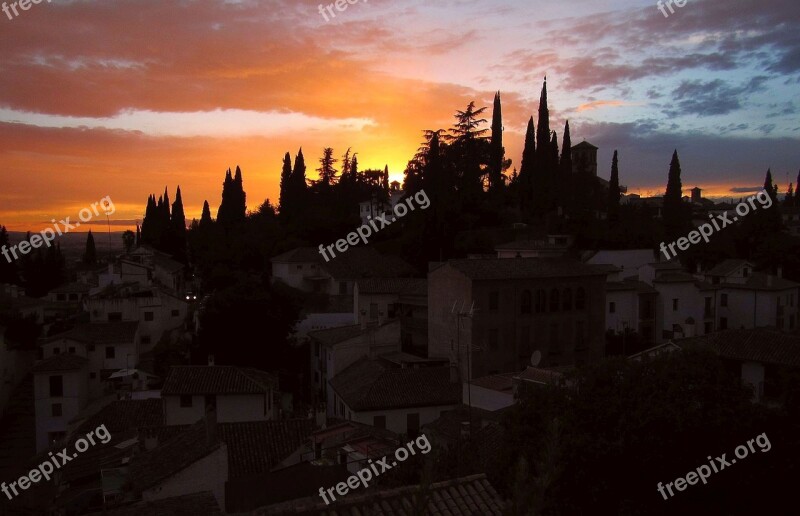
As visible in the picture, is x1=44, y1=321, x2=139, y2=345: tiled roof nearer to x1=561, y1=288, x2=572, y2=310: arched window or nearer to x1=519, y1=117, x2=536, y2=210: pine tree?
x1=561, y1=288, x2=572, y2=310: arched window

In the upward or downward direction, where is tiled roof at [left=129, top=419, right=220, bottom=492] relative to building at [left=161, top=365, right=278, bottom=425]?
upward

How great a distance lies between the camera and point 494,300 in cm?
3011

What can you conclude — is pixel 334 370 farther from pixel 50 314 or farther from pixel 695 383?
pixel 50 314

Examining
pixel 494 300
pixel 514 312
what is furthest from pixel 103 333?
pixel 514 312

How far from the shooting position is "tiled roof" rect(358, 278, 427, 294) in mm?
35906

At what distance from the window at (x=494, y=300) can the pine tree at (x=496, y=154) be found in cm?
2560

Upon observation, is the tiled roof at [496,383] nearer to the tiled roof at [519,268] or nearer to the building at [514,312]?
the building at [514,312]

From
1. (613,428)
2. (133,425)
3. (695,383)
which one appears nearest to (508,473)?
(613,428)

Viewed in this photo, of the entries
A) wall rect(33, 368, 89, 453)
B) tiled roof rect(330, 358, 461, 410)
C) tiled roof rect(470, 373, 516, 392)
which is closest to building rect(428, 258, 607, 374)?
tiled roof rect(330, 358, 461, 410)

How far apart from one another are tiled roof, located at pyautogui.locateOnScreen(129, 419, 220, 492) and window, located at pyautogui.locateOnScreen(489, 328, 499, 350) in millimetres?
16566

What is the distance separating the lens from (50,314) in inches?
1938

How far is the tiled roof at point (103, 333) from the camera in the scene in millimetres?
33656

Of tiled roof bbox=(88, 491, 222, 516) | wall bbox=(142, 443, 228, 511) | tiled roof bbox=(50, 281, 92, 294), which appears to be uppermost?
tiled roof bbox=(50, 281, 92, 294)

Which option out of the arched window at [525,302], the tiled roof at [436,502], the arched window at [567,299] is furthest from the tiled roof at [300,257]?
the tiled roof at [436,502]
